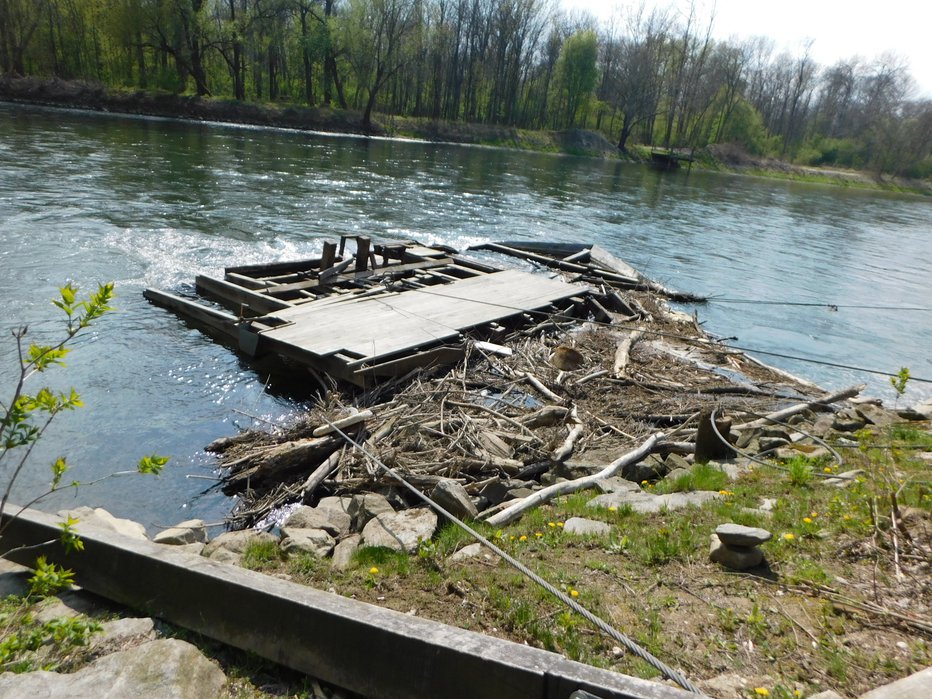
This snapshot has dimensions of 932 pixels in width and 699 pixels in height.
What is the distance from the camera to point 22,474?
6.97 metres

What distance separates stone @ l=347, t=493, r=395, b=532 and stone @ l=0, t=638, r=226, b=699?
7.69 ft

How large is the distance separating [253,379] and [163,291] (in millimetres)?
3974

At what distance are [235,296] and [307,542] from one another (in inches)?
288

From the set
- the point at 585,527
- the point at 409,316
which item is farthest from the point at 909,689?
the point at 409,316

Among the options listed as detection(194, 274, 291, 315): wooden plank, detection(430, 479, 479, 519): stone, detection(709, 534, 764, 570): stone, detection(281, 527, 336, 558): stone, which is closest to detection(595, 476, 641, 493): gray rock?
detection(430, 479, 479, 519): stone

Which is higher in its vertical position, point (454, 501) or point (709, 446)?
point (709, 446)

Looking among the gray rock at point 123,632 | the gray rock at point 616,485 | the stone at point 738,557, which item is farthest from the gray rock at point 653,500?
the gray rock at point 123,632

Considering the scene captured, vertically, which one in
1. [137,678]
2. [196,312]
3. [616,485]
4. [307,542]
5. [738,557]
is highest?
[738,557]

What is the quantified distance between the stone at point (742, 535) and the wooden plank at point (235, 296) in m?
8.05

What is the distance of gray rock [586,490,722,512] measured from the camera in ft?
17.6

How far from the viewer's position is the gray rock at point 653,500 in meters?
5.37

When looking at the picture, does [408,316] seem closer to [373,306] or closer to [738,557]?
[373,306]

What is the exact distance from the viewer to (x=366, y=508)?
5.84m

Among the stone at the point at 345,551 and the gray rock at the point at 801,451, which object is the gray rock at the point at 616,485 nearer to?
the gray rock at the point at 801,451
